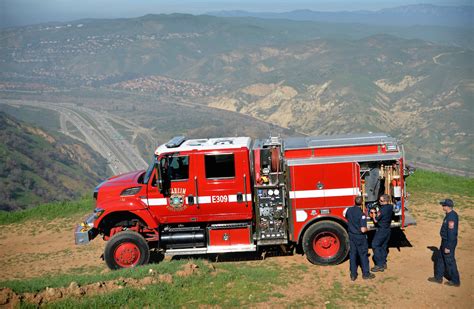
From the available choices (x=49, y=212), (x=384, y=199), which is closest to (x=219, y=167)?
(x=384, y=199)

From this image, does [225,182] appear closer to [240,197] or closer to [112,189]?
[240,197]

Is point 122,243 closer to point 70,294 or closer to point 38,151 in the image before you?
point 70,294

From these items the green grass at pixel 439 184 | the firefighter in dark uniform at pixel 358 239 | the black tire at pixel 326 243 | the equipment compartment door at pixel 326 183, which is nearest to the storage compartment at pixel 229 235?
the black tire at pixel 326 243

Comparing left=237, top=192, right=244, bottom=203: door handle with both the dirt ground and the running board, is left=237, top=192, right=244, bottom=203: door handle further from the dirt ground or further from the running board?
the dirt ground

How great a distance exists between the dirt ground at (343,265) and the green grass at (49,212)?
2.37ft

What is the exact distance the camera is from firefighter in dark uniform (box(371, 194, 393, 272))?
1154 centimetres

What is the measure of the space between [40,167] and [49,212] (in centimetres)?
6643

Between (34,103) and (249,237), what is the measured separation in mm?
173635

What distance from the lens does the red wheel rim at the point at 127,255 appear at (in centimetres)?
1276

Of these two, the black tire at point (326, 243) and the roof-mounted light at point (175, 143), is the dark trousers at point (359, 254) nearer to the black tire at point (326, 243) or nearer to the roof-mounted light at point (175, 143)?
the black tire at point (326, 243)

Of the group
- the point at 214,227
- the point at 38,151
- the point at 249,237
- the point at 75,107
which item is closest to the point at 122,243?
the point at 214,227

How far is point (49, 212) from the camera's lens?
2005 cm

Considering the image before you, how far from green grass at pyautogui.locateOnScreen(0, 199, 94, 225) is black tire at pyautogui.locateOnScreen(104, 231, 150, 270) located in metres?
7.63

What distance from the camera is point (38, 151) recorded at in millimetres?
89188
